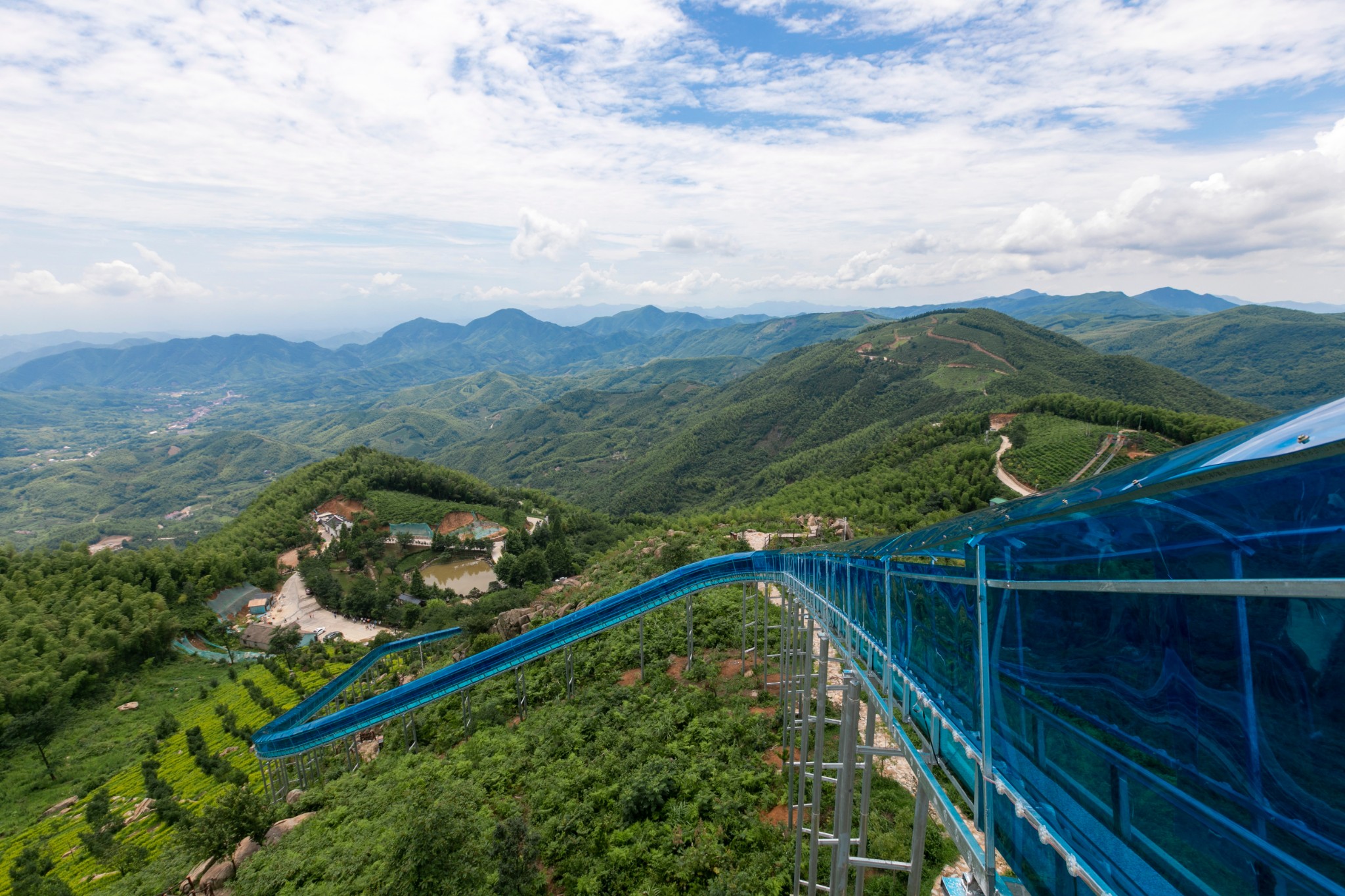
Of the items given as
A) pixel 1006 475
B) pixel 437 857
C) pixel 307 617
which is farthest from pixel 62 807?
pixel 1006 475

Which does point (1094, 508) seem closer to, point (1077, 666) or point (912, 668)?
point (1077, 666)

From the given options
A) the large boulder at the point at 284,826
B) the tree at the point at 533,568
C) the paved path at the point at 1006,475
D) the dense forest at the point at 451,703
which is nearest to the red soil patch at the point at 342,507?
the dense forest at the point at 451,703

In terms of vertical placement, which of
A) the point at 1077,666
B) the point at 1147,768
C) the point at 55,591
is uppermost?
the point at 1077,666

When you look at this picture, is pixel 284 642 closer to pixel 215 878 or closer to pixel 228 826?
pixel 215 878

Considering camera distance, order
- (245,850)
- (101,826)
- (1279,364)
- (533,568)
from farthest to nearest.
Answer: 1. (1279,364)
2. (533,568)
3. (101,826)
4. (245,850)

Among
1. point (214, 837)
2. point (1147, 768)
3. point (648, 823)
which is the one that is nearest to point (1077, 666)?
point (1147, 768)

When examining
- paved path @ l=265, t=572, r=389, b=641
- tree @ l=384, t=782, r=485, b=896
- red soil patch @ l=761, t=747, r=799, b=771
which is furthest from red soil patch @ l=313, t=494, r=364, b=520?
red soil patch @ l=761, t=747, r=799, b=771

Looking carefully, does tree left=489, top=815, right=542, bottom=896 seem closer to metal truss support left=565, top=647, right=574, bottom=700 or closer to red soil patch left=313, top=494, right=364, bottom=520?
metal truss support left=565, top=647, right=574, bottom=700
